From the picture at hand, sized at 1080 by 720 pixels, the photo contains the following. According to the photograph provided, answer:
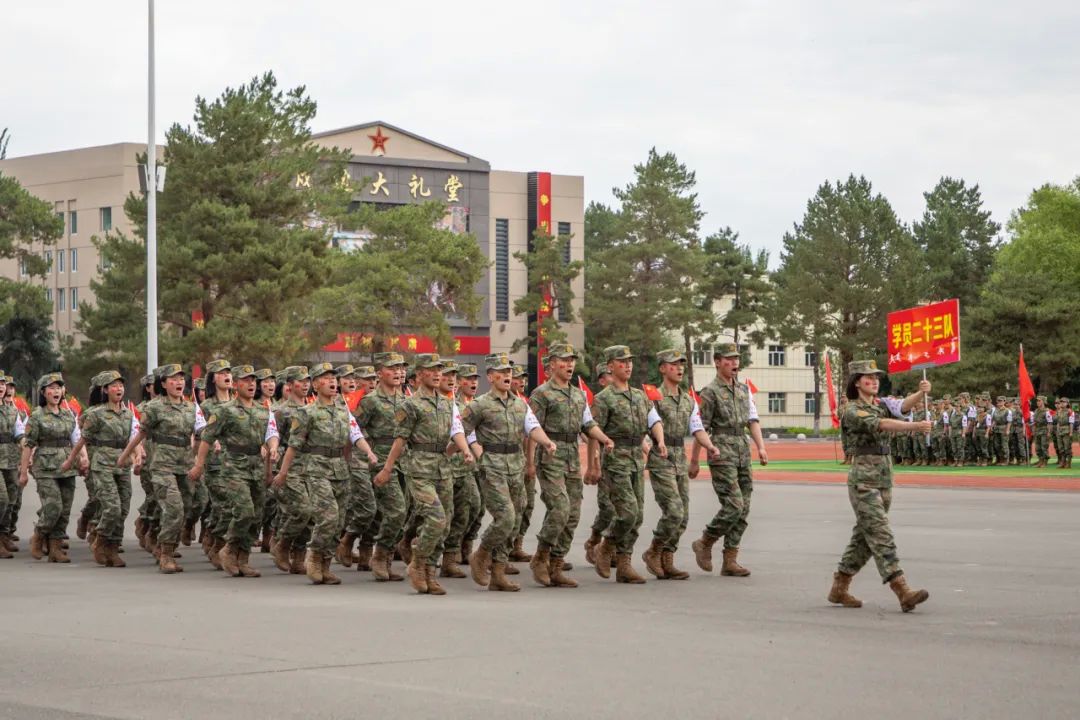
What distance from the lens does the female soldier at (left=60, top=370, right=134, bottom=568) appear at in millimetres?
16203

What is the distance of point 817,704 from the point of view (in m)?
7.91

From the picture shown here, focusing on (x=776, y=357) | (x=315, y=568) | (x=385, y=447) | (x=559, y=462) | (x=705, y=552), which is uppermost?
(x=776, y=357)

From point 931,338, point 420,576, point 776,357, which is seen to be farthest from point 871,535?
point 776,357

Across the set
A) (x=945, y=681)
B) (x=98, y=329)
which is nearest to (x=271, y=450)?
(x=945, y=681)

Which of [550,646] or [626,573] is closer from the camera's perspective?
[550,646]

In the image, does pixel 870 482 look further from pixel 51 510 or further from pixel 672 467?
pixel 51 510

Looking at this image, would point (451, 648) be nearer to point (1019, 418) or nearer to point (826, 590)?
point (826, 590)

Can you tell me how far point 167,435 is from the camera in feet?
52.6

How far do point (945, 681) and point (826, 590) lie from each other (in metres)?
4.60

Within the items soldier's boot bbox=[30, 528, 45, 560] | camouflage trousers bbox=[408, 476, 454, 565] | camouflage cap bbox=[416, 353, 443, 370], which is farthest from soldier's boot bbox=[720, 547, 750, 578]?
soldier's boot bbox=[30, 528, 45, 560]

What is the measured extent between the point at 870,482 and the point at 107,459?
8.66 meters

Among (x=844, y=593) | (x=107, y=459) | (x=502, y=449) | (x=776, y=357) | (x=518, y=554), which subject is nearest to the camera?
(x=844, y=593)

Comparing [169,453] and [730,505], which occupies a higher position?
[169,453]

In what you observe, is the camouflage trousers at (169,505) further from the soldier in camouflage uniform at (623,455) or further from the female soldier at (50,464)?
the soldier in camouflage uniform at (623,455)
